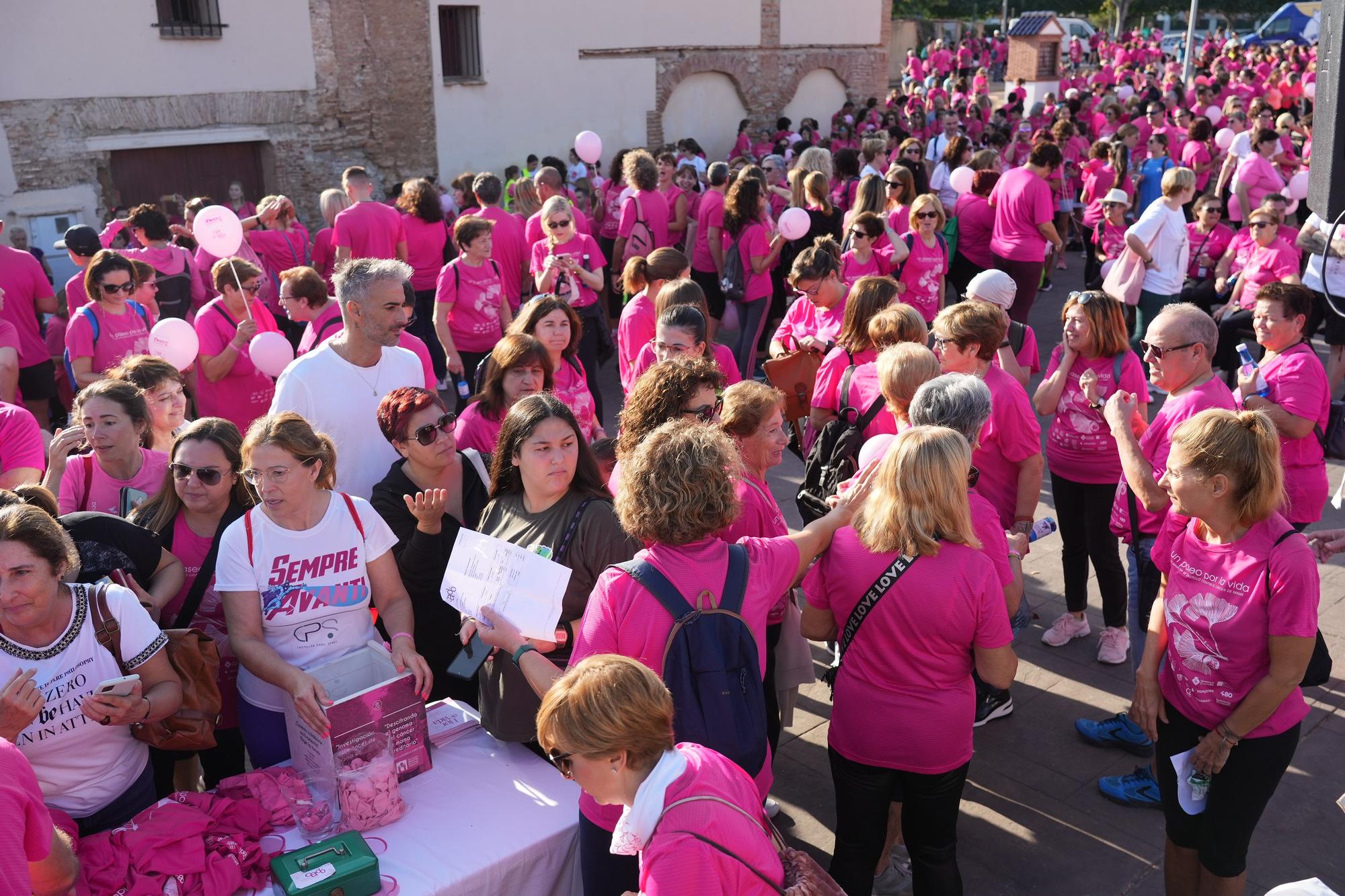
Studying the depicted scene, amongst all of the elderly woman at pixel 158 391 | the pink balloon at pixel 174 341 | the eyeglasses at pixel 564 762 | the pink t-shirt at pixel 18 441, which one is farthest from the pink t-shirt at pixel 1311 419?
the pink t-shirt at pixel 18 441

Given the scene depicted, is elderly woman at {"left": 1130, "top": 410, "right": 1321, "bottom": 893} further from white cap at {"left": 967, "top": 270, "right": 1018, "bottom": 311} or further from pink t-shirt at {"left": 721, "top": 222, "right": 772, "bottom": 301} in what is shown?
pink t-shirt at {"left": 721, "top": 222, "right": 772, "bottom": 301}

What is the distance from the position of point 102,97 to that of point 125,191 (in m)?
1.19

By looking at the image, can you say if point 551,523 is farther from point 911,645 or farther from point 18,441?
point 18,441

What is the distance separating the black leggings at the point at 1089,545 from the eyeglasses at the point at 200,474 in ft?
11.2

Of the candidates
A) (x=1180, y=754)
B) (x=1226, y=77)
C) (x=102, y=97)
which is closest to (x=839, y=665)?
(x=1180, y=754)

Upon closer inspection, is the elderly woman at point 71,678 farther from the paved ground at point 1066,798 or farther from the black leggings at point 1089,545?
the black leggings at point 1089,545

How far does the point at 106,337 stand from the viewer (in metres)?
5.65

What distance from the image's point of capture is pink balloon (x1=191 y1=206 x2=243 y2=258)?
227 inches

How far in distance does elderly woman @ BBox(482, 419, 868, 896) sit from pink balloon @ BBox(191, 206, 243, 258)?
3.93m

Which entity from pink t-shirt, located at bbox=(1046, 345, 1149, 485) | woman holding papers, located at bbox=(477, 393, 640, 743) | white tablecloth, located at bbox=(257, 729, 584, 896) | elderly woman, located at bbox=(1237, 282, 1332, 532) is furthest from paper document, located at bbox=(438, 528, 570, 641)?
elderly woman, located at bbox=(1237, 282, 1332, 532)

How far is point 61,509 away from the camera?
3770 mm

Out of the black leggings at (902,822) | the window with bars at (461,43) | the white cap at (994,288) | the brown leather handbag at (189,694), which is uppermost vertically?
the window with bars at (461,43)

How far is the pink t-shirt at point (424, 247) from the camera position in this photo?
8.38m

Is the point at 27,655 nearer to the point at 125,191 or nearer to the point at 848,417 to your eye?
the point at 848,417
